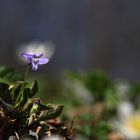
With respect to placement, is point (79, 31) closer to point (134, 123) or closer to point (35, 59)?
point (134, 123)

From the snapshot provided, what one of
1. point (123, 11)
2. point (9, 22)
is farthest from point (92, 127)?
point (9, 22)

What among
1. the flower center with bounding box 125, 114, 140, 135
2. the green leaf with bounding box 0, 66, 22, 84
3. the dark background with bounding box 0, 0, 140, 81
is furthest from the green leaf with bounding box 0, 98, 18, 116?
the dark background with bounding box 0, 0, 140, 81

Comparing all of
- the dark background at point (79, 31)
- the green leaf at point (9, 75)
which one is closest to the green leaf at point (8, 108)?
the green leaf at point (9, 75)

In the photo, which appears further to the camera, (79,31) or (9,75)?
(79,31)

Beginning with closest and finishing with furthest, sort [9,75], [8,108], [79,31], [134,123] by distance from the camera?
[8,108]
[9,75]
[134,123]
[79,31]

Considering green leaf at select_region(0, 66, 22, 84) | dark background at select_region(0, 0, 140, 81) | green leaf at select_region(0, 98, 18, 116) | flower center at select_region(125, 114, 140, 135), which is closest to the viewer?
green leaf at select_region(0, 98, 18, 116)

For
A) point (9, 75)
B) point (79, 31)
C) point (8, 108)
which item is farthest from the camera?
point (79, 31)

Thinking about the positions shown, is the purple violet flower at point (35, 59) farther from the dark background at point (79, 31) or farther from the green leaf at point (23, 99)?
the dark background at point (79, 31)

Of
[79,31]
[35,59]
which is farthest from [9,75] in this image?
[79,31]

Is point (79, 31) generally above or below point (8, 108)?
above

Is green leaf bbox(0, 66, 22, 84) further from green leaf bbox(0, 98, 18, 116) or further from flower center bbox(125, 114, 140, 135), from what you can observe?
flower center bbox(125, 114, 140, 135)
